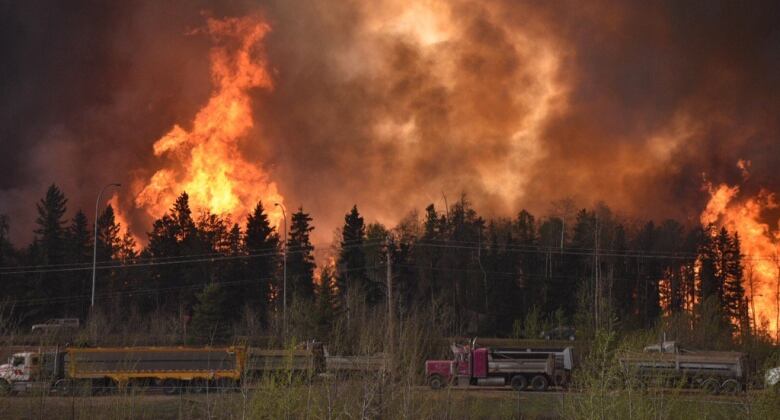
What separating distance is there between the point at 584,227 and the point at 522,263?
9901 mm

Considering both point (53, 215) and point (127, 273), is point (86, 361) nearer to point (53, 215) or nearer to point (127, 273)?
point (127, 273)

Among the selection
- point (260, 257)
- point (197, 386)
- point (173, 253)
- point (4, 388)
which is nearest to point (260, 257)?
point (260, 257)

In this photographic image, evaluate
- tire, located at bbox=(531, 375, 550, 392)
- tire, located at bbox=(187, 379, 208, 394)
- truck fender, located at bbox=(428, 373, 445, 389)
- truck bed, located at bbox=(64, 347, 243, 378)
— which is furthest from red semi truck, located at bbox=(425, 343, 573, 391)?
tire, located at bbox=(187, 379, 208, 394)

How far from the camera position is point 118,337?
63094 millimetres

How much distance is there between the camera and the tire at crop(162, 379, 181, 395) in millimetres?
46128

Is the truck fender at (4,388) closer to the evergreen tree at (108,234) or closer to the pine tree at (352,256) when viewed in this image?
the pine tree at (352,256)

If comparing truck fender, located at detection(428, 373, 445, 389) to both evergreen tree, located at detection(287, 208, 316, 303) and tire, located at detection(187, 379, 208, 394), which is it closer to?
tire, located at detection(187, 379, 208, 394)

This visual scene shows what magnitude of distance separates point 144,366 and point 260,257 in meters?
41.1

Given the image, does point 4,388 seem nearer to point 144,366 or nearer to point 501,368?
point 144,366

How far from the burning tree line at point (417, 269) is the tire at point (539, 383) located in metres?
21.8

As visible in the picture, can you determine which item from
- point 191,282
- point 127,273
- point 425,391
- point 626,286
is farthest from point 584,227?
point 425,391

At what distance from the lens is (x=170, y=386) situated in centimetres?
4775

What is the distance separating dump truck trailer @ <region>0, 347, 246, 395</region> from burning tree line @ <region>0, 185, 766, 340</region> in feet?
87.1

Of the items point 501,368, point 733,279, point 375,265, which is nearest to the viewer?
point 501,368
